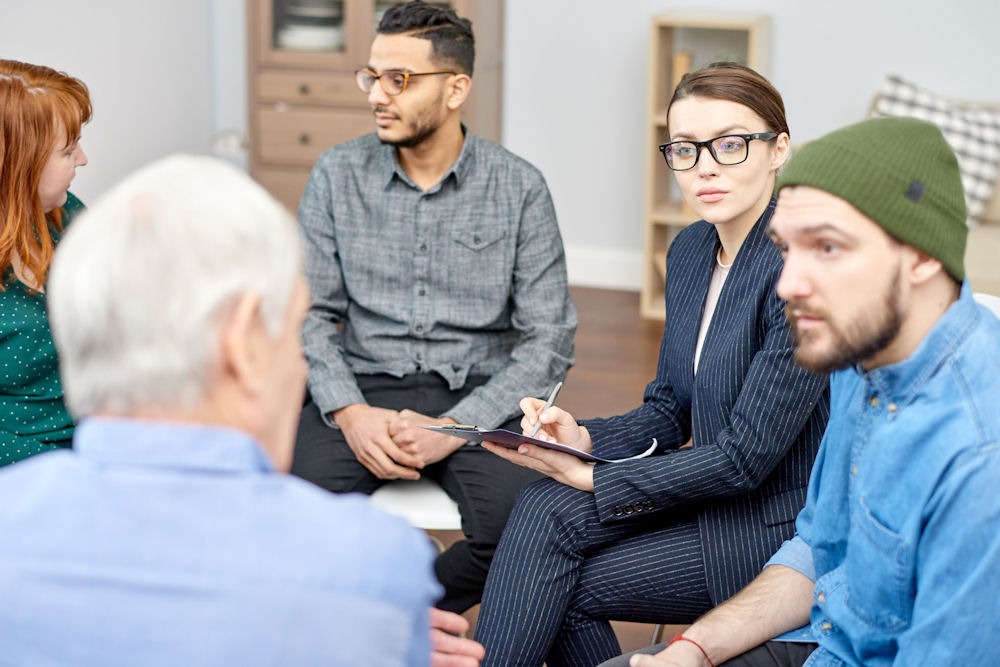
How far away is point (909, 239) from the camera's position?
1369 millimetres

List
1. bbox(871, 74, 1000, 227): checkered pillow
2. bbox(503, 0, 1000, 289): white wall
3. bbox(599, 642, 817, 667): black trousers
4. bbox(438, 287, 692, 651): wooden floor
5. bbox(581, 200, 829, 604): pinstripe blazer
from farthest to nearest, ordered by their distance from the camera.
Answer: bbox(503, 0, 1000, 289): white wall, bbox(871, 74, 1000, 227): checkered pillow, bbox(438, 287, 692, 651): wooden floor, bbox(581, 200, 829, 604): pinstripe blazer, bbox(599, 642, 817, 667): black trousers

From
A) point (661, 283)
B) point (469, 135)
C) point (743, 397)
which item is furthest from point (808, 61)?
point (743, 397)

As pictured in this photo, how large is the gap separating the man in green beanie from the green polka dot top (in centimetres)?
140

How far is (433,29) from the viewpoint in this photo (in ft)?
9.02

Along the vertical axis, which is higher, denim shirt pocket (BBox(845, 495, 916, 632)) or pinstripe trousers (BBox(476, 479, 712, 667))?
denim shirt pocket (BBox(845, 495, 916, 632))

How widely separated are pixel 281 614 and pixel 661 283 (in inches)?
167

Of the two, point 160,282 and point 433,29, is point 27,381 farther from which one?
point 160,282

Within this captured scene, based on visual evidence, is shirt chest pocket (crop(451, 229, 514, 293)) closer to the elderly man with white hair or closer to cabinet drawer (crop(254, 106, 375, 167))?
the elderly man with white hair

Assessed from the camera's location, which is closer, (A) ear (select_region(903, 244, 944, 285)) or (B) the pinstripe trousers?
→ (A) ear (select_region(903, 244, 944, 285))

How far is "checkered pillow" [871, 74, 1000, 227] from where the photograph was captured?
437 centimetres

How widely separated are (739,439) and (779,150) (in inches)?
21.0

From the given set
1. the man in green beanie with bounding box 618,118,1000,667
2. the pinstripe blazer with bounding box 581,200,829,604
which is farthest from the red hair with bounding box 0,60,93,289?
the man in green beanie with bounding box 618,118,1000,667

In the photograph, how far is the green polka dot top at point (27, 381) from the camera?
2168 millimetres

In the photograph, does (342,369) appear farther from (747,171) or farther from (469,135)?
(747,171)
